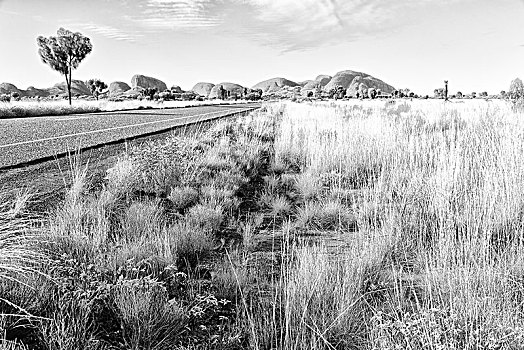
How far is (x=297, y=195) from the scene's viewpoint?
6.53m

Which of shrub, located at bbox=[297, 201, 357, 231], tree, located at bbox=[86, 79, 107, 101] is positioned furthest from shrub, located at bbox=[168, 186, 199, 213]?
tree, located at bbox=[86, 79, 107, 101]

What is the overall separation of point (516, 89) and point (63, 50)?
145ft

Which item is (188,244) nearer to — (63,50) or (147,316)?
(147,316)

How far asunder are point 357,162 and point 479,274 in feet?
17.9

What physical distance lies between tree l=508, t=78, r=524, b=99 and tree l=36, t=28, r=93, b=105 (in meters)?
41.7

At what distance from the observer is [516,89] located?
19656 mm

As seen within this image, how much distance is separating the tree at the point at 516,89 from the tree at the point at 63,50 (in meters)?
41.7

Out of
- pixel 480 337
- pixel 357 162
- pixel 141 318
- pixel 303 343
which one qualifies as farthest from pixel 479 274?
pixel 357 162

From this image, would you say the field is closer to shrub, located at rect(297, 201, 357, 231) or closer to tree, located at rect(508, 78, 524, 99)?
shrub, located at rect(297, 201, 357, 231)

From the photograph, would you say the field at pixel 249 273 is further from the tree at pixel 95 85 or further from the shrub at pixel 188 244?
the tree at pixel 95 85

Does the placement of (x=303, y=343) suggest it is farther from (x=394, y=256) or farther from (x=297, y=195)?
(x=297, y=195)

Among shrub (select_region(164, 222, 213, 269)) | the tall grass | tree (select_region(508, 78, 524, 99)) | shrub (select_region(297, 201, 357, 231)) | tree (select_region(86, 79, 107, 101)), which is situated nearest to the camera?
the tall grass

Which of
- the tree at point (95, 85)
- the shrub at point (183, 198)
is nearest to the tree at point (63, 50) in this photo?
the tree at point (95, 85)

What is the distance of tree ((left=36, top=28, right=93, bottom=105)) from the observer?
46.9m
